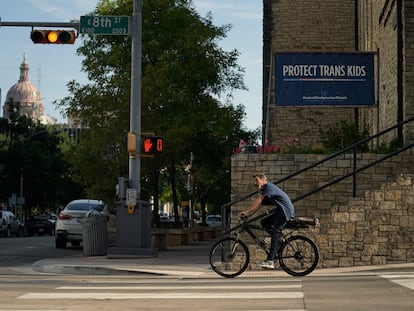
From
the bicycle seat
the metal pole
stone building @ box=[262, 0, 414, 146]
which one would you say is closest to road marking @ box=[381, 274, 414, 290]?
the bicycle seat

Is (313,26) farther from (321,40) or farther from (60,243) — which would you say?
(60,243)

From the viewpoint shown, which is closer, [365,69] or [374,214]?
[374,214]

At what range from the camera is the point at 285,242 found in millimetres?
14859

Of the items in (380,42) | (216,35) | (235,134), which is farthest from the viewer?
(235,134)

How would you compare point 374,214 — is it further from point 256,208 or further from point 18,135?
point 18,135

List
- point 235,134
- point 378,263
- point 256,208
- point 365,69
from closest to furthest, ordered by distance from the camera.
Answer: point 256,208 → point 378,263 → point 365,69 → point 235,134

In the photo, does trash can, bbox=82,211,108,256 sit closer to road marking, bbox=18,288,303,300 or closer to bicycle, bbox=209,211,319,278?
bicycle, bbox=209,211,319,278

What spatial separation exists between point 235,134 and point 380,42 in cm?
1542

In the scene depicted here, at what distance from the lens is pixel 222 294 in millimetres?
11102

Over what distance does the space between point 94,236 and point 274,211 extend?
30.2 ft

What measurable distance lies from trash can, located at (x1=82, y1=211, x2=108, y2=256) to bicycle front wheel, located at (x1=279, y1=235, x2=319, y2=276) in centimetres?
916

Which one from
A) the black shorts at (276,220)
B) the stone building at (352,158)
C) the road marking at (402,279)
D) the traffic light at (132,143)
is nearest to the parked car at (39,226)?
the stone building at (352,158)

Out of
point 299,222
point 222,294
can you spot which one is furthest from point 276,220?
point 222,294

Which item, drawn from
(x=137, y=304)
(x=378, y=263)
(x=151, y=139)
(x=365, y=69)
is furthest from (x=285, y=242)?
(x=365, y=69)
